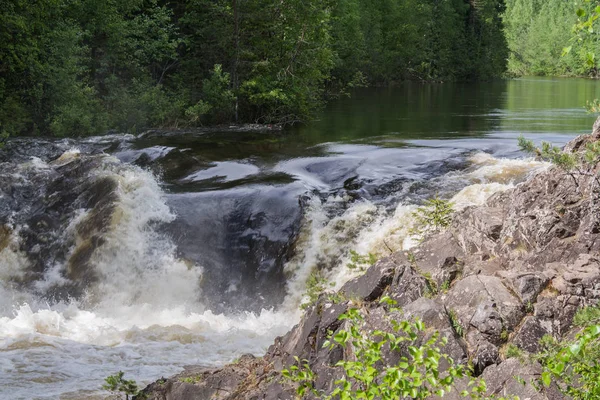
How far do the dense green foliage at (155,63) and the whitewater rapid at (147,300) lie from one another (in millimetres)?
6243

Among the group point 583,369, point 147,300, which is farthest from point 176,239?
point 583,369

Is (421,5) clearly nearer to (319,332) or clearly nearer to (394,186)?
(394,186)

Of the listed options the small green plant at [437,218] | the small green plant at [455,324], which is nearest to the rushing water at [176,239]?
the small green plant at [437,218]

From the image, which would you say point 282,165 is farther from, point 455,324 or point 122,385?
point 455,324

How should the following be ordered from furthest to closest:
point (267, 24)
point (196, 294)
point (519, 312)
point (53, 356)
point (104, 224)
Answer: point (267, 24) → point (104, 224) → point (196, 294) → point (53, 356) → point (519, 312)

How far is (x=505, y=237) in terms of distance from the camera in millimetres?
6996

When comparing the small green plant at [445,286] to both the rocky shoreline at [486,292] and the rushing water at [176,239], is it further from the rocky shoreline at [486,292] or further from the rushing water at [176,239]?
the rushing water at [176,239]

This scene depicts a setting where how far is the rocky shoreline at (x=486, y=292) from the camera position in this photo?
18.4 feet

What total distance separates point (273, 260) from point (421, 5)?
151 feet

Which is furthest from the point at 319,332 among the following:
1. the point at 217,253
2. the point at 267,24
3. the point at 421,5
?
the point at 421,5

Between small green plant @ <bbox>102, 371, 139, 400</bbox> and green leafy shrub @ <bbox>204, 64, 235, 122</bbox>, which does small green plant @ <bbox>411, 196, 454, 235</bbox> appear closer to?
small green plant @ <bbox>102, 371, 139, 400</bbox>

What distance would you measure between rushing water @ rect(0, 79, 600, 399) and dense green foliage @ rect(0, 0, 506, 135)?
2612 mm

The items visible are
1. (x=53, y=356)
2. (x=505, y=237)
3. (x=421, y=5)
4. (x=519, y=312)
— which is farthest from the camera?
(x=421, y=5)

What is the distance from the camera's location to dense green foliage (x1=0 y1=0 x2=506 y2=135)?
1858 cm
